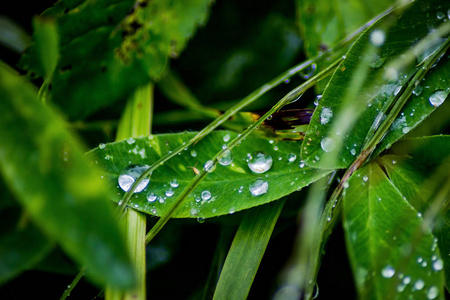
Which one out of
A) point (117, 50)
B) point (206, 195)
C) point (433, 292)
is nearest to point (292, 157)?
point (206, 195)

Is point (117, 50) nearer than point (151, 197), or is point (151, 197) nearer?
point (151, 197)

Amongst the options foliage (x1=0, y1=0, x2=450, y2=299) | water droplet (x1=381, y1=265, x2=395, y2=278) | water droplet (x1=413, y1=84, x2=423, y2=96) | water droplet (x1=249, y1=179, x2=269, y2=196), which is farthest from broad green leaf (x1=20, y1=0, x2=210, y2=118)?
water droplet (x1=381, y1=265, x2=395, y2=278)

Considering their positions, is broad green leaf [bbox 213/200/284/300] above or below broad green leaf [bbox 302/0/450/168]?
below

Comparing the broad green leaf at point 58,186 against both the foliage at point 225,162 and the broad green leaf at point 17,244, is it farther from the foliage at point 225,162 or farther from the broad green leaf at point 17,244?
the broad green leaf at point 17,244

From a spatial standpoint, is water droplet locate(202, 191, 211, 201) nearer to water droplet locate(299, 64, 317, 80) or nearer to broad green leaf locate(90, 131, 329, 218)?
broad green leaf locate(90, 131, 329, 218)

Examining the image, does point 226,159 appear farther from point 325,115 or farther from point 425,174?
point 425,174

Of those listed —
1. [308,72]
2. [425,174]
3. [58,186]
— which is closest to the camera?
[58,186]

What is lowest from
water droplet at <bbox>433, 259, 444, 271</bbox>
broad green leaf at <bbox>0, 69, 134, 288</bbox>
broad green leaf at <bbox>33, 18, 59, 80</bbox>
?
water droplet at <bbox>433, 259, 444, 271</bbox>

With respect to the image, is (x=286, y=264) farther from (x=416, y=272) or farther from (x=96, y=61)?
(x=96, y=61)
